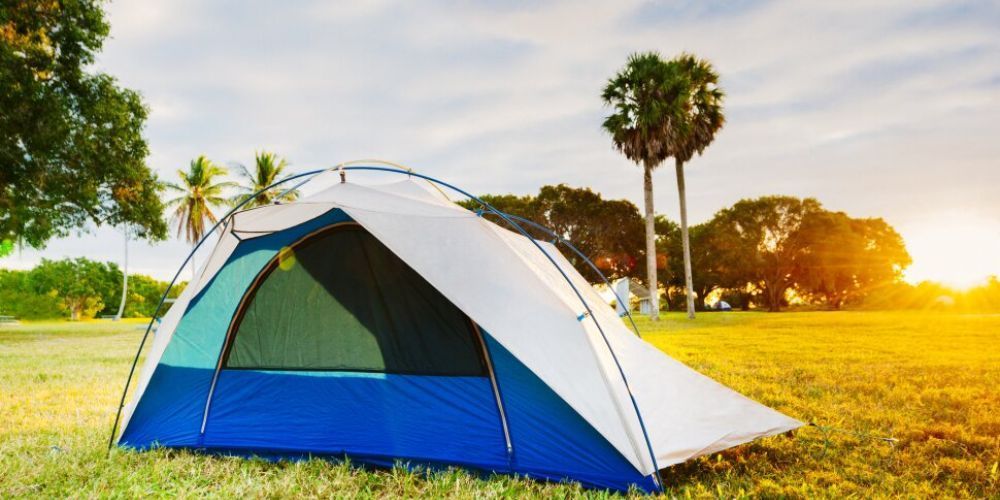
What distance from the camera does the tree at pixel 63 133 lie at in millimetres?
12852

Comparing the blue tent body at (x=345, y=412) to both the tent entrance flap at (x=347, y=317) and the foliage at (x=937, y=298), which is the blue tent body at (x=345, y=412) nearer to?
the tent entrance flap at (x=347, y=317)

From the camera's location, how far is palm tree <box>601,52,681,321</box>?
2053cm

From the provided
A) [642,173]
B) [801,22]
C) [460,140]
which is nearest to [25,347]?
[460,140]

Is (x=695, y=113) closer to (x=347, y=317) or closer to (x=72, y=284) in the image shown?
(x=347, y=317)

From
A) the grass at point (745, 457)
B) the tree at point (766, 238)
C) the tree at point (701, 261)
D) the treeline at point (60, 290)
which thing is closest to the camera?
the grass at point (745, 457)

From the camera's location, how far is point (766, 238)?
36.8 metres

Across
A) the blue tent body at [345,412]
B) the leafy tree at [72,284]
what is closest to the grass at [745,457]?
the blue tent body at [345,412]

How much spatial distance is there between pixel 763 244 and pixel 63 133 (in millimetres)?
36646

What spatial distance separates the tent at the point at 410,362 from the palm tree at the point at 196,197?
30128mm

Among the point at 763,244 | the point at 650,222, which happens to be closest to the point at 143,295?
the point at 650,222

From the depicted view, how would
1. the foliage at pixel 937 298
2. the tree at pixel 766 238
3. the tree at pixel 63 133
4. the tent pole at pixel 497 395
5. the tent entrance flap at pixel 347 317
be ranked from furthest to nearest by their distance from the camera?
the tree at pixel 766 238 < the foliage at pixel 937 298 < the tree at pixel 63 133 < the tent entrance flap at pixel 347 317 < the tent pole at pixel 497 395

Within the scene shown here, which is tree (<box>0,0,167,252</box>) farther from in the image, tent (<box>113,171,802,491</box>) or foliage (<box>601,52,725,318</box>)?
foliage (<box>601,52,725,318</box>)

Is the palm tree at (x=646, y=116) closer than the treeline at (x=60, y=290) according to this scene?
Yes

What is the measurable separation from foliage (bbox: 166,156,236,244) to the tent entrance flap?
99.2ft
